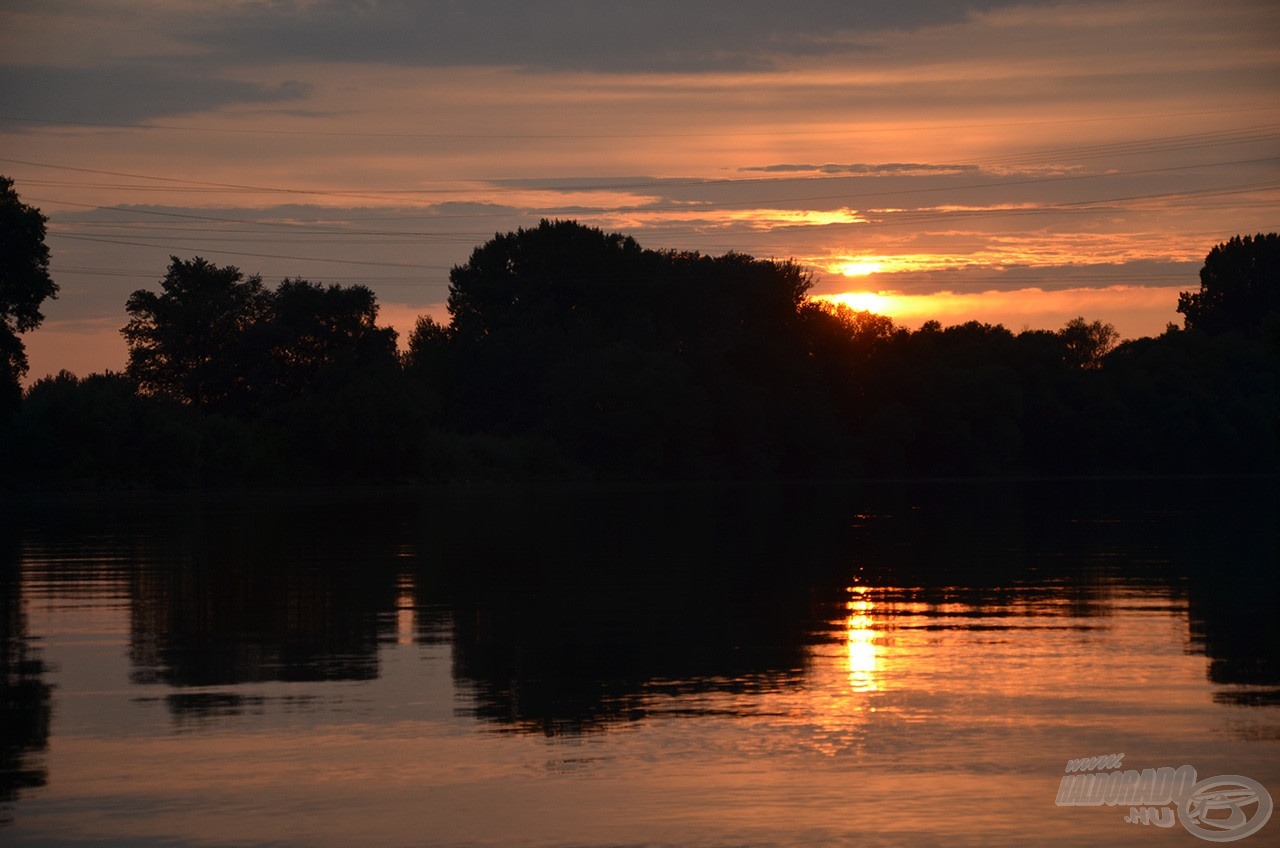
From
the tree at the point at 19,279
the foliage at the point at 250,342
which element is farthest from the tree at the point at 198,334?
the tree at the point at 19,279

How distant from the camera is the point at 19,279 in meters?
63.7

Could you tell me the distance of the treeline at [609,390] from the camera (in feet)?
274

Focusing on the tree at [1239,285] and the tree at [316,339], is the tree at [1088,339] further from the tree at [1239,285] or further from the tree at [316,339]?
the tree at [316,339]

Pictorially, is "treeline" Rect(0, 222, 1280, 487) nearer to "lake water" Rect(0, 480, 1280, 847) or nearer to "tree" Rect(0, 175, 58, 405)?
"tree" Rect(0, 175, 58, 405)

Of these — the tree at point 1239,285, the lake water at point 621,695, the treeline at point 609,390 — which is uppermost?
the tree at point 1239,285

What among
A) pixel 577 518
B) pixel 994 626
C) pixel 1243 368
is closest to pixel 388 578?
pixel 994 626

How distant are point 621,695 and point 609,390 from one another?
94.5m

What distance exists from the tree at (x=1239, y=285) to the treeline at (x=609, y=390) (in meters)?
2.42

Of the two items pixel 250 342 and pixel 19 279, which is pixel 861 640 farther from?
pixel 250 342

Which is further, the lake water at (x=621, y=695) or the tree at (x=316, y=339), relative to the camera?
the tree at (x=316, y=339)

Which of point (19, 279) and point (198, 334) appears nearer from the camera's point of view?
point (19, 279)

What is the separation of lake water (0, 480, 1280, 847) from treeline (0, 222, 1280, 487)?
52.6 m

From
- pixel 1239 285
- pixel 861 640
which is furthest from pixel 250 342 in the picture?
pixel 1239 285

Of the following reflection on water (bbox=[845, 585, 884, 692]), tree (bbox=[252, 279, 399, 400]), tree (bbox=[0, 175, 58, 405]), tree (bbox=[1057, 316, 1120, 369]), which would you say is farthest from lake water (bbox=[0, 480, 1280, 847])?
tree (bbox=[1057, 316, 1120, 369])
